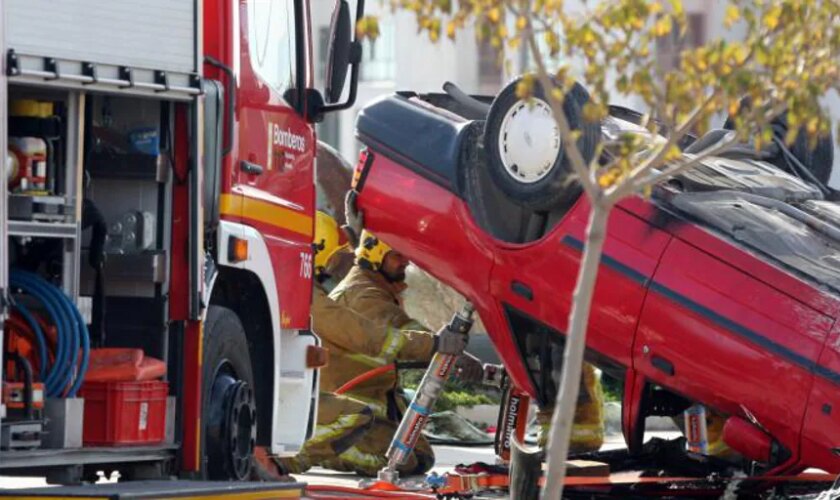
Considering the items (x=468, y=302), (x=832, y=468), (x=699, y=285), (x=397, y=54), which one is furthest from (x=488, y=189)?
(x=397, y=54)

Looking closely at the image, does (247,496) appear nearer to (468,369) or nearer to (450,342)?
(450,342)

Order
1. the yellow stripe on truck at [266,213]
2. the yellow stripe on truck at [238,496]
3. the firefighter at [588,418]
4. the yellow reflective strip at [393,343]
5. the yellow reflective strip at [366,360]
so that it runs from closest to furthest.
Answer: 1. the yellow stripe on truck at [238,496]
2. the yellow stripe on truck at [266,213]
3. the yellow reflective strip at [393,343]
4. the yellow reflective strip at [366,360]
5. the firefighter at [588,418]

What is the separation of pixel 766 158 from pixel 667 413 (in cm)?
166

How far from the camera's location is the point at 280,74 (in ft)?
30.2

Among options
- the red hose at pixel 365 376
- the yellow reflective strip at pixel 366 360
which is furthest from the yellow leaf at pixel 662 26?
the yellow reflective strip at pixel 366 360

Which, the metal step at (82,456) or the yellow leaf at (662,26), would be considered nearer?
the yellow leaf at (662,26)

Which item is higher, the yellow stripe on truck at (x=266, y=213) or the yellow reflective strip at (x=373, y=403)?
the yellow stripe on truck at (x=266, y=213)

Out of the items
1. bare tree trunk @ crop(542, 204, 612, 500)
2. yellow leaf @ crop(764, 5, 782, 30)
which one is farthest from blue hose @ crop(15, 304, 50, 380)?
yellow leaf @ crop(764, 5, 782, 30)

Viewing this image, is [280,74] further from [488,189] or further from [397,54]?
[397,54]

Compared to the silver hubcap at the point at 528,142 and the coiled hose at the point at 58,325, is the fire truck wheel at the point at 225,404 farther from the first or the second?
the silver hubcap at the point at 528,142

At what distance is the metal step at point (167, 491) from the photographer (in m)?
6.68

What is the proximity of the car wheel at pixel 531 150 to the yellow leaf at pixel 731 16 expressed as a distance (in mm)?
3370

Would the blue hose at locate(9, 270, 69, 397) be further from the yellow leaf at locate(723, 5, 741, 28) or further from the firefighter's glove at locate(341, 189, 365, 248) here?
the firefighter's glove at locate(341, 189, 365, 248)

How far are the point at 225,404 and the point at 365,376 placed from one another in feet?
12.3
